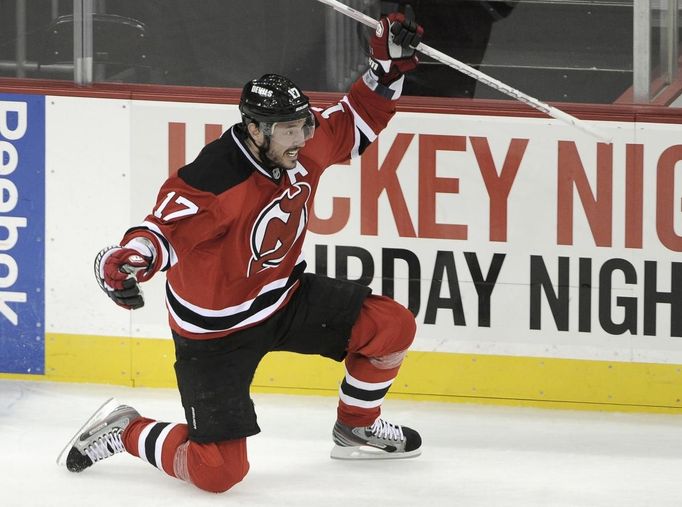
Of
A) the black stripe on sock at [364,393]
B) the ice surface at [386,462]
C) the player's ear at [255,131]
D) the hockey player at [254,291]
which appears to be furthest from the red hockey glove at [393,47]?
the ice surface at [386,462]

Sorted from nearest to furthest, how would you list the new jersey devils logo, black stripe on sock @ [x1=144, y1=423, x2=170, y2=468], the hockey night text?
1. the new jersey devils logo
2. black stripe on sock @ [x1=144, y1=423, x2=170, y2=468]
3. the hockey night text

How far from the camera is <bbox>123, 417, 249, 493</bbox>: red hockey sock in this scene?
357cm

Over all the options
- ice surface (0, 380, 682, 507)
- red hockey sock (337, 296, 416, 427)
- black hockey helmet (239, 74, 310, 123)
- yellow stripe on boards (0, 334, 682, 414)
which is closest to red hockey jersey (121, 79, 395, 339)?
black hockey helmet (239, 74, 310, 123)

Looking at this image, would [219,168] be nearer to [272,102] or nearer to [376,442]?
[272,102]

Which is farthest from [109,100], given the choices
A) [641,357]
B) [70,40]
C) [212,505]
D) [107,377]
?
[641,357]

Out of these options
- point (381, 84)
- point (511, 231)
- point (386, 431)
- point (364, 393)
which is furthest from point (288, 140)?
point (511, 231)

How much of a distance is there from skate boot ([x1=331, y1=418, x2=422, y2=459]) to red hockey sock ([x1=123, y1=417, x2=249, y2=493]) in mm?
385

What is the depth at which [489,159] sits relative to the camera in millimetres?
4309

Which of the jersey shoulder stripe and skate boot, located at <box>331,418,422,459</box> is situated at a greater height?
the jersey shoulder stripe

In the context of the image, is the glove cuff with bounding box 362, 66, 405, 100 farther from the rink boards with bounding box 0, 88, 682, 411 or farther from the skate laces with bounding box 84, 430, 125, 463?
the skate laces with bounding box 84, 430, 125, 463

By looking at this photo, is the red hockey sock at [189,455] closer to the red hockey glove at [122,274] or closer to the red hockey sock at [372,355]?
the red hockey sock at [372,355]

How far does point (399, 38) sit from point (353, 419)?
3.43 ft

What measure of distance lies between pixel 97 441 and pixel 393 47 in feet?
4.21

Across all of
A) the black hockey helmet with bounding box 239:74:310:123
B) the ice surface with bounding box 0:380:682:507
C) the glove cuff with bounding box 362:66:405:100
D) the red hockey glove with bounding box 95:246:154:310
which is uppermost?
the glove cuff with bounding box 362:66:405:100
